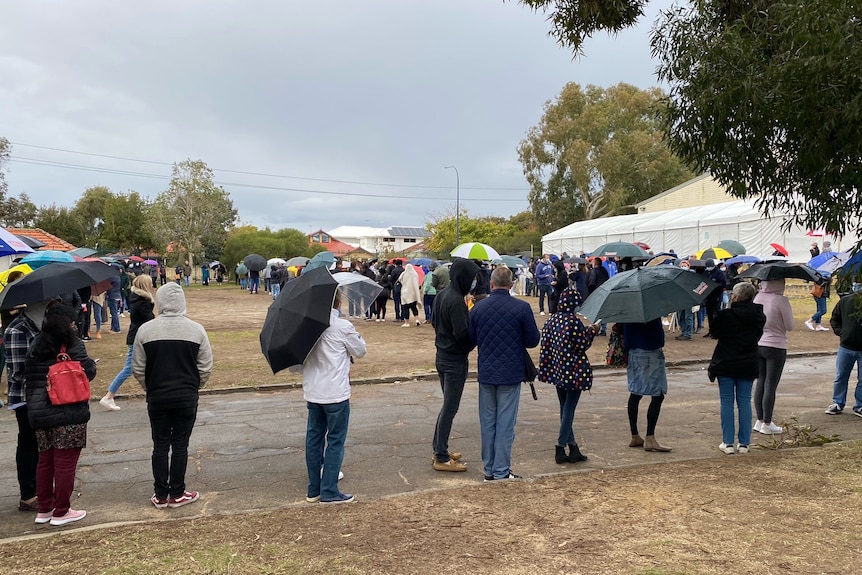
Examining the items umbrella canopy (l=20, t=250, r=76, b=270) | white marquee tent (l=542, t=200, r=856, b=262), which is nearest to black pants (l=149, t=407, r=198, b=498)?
umbrella canopy (l=20, t=250, r=76, b=270)

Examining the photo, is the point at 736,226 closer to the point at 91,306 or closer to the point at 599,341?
the point at 599,341

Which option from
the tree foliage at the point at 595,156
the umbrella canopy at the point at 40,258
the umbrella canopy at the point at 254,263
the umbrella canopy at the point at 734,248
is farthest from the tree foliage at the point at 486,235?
the umbrella canopy at the point at 40,258

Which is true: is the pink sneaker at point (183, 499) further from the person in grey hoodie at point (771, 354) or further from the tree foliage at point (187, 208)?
the tree foliage at point (187, 208)

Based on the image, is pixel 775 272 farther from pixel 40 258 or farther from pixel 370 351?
pixel 40 258

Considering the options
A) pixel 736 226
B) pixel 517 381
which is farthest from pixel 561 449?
pixel 736 226

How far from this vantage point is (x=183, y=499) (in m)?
5.44

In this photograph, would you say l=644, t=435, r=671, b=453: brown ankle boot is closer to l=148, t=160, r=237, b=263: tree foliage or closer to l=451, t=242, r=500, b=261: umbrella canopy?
l=451, t=242, r=500, b=261: umbrella canopy

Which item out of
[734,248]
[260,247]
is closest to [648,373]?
[734,248]

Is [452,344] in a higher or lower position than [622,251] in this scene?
lower

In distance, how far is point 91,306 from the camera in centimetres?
1695

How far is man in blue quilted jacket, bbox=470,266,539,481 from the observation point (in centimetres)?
583

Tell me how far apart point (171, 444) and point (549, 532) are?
3.00 metres

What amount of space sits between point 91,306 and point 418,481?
13.8 meters

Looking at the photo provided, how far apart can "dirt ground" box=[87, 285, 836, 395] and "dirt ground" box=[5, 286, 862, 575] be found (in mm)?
5902
